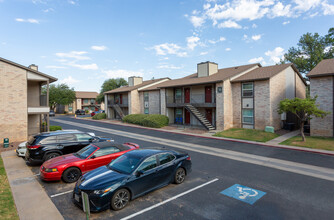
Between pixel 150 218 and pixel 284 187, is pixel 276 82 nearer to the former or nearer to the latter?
pixel 284 187

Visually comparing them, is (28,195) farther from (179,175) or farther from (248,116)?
(248,116)

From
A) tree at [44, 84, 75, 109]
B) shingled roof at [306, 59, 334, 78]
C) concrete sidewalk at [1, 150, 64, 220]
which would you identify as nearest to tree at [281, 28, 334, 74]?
shingled roof at [306, 59, 334, 78]

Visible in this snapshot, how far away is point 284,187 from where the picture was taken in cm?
761

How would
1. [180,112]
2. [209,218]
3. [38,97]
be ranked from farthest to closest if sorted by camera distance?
[180,112]
[38,97]
[209,218]

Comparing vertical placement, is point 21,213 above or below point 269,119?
below

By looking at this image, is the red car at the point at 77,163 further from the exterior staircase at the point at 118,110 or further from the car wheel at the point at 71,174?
the exterior staircase at the point at 118,110

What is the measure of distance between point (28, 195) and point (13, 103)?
1254cm

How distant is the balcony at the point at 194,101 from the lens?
910 inches

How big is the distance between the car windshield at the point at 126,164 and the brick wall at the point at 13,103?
543 inches

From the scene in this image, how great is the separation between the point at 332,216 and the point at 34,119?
23503 mm

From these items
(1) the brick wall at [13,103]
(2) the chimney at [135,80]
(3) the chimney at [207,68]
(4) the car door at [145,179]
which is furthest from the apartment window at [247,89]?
(2) the chimney at [135,80]

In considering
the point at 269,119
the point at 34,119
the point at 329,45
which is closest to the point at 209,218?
the point at 269,119

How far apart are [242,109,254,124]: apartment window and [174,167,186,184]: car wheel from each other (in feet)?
50.6

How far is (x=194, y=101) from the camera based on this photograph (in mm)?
25406
